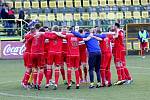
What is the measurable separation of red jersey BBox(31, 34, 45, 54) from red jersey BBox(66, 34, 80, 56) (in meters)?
0.90

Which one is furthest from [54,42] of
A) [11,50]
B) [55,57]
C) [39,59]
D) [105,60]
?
[11,50]

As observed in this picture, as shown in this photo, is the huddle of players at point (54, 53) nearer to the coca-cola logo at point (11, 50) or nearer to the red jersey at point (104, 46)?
the red jersey at point (104, 46)

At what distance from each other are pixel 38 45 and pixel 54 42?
0.59 m

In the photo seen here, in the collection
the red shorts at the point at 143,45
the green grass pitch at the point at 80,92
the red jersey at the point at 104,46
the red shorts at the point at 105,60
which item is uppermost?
the red jersey at the point at 104,46

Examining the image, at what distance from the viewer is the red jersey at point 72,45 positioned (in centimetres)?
1692

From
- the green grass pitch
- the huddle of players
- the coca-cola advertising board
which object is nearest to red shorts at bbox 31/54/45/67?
the huddle of players

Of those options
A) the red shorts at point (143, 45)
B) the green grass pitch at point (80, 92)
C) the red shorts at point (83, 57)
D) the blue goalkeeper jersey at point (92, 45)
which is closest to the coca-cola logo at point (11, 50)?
the red shorts at point (143, 45)

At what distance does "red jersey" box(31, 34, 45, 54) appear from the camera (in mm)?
17062

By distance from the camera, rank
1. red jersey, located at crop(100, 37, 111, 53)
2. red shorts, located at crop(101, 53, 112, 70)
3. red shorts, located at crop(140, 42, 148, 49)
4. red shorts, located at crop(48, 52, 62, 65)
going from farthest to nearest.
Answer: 1. red shorts, located at crop(140, 42, 148, 49)
2. red jersey, located at crop(100, 37, 111, 53)
3. red shorts, located at crop(101, 53, 112, 70)
4. red shorts, located at crop(48, 52, 62, 65)

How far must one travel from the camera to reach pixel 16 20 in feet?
111

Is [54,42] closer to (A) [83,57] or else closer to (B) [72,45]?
(B) [72,45]

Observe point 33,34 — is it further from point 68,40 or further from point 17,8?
point 17,8

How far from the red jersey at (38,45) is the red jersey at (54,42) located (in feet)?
0.96

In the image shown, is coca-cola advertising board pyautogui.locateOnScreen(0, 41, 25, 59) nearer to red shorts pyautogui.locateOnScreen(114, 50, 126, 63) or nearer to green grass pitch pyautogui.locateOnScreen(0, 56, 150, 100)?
green grass pitch pyautogui.locateOnScreen(0, 56, 150, 100)
